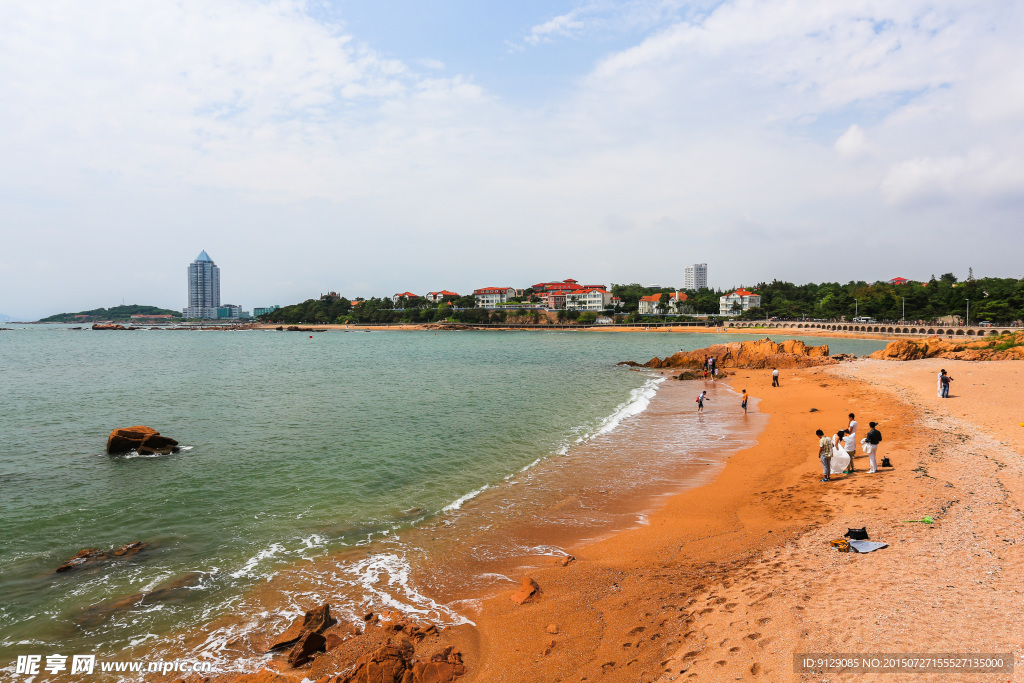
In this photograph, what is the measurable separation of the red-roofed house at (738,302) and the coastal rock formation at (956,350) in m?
145

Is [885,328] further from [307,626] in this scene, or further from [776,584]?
[307,626]

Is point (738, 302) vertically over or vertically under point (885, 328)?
over

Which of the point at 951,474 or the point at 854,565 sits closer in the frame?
the point at 854,565

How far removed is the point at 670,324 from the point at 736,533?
15940 centimetres

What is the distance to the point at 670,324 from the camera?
163000 mm

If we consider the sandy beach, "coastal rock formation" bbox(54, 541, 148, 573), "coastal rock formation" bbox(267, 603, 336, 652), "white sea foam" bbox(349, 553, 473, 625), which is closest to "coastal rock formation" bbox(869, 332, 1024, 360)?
the sandy beach

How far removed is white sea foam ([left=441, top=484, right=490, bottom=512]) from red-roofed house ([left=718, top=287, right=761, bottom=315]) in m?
190

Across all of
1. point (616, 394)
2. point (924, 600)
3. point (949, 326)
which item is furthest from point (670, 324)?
point (924, 600)

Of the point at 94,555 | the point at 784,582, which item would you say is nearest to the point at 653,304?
the point at 784,582

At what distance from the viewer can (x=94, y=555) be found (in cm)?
1138

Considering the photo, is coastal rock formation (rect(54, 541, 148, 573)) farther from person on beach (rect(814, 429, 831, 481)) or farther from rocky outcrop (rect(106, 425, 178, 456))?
person on beach (rect(814, 429, 831, 481))

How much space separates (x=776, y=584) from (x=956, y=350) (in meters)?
52.3

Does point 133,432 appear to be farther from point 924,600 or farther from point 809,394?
point 809,394

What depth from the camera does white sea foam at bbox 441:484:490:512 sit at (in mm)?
14242
